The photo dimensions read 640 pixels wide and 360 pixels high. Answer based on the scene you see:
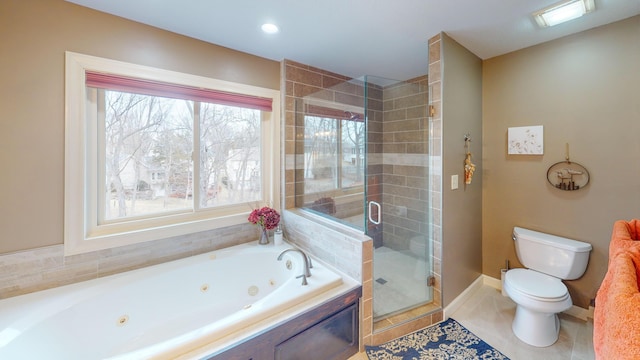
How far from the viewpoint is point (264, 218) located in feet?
7.88

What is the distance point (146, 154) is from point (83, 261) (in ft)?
2.90

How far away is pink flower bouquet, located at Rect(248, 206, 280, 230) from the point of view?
240 cm

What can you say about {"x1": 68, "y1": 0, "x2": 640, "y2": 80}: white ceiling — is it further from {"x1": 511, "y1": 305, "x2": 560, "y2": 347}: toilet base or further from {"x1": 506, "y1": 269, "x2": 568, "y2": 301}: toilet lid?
{"x1": 511, "y1": 305, "x2": 560, "y2": 347}: toilet base

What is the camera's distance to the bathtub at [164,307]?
1274mm

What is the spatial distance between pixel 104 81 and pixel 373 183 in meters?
2.33

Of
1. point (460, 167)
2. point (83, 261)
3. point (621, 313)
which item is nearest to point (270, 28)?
point (460, 167)

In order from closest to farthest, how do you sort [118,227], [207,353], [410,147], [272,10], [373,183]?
[207,353] → [272,10] → [118,227] → [373,183] → [410,147]

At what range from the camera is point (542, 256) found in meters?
2.10

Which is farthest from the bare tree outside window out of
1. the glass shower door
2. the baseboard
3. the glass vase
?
the baseboard

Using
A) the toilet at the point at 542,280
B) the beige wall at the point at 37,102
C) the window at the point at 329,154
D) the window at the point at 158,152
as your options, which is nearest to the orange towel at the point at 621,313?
the toilet at the point at 542,280

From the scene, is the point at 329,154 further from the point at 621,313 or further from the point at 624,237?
the point at 621,313

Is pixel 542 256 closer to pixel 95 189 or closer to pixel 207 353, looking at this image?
pixel 207 353

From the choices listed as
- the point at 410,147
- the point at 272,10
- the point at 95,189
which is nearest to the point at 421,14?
the point at 272,10

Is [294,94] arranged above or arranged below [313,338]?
above
